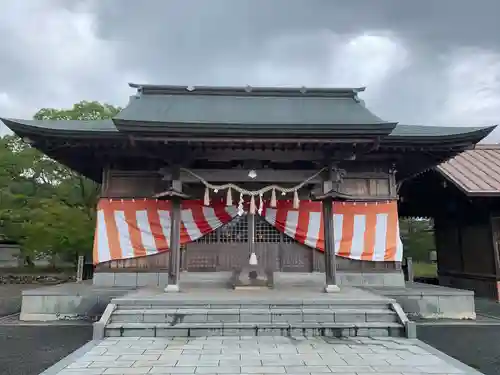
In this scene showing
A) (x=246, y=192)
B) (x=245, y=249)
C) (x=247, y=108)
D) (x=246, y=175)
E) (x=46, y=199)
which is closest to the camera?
(x=246, y=192)

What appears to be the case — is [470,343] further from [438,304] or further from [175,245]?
[175,245]

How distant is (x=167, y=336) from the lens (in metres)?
6.82

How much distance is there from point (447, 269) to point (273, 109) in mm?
10028

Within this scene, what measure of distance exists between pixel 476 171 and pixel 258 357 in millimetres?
11408

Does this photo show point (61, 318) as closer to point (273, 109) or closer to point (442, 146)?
point (273, 109)

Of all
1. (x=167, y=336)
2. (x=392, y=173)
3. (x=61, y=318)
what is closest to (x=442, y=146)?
(x=392, y=173)

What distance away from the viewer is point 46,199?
65.2 feet

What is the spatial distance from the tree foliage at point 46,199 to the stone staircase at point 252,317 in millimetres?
12222

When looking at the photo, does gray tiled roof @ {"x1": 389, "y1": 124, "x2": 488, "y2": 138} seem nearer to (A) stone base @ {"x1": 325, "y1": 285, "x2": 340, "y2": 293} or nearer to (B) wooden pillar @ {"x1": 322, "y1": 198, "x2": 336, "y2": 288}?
(B) wooden pillar @ {"x1": 322, "y1": 198, "x2": 336, "y2": 288}

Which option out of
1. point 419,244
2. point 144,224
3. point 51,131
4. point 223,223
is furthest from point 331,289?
point 419,244

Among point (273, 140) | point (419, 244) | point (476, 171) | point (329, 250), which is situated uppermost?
point (476, 171)

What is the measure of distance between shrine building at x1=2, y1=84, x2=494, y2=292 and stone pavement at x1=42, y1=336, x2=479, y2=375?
3.19 metres

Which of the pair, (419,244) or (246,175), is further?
(419,244)

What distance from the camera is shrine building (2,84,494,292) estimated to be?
9.22m
